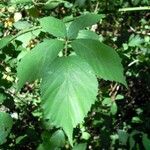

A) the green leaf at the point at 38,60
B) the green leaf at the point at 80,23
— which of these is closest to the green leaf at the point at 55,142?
the green leaf at the point at 80,23

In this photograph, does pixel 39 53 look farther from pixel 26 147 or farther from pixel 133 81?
pixel 133 81

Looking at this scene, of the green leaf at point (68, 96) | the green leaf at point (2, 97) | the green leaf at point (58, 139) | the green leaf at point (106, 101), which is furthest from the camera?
the green leaf at point (106, 101)

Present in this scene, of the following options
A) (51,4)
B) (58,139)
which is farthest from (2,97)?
(51,4)

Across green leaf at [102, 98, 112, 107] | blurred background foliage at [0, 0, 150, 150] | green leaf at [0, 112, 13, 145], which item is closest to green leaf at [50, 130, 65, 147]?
blurred background foliage at [0, 0, 150, 150]

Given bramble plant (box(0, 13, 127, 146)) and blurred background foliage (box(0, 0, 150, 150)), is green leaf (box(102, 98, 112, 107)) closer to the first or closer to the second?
blurred background foliage (box(0, 0, 150, 150))

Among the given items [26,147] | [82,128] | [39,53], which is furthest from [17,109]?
[39,53]

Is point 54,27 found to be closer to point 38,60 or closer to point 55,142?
point 38,60

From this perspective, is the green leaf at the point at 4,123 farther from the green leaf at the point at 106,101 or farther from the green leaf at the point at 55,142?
the green leaf at the point at 106,101
